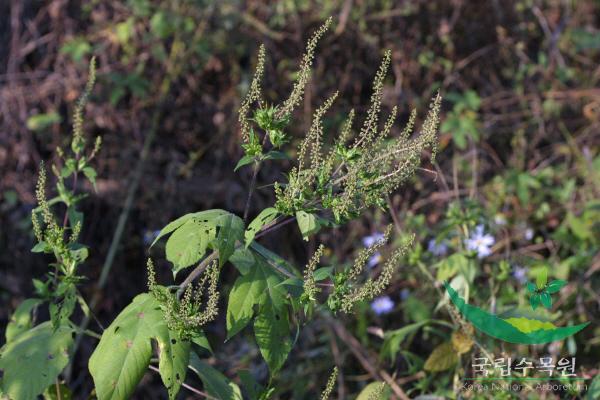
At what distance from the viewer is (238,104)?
A: 493cm

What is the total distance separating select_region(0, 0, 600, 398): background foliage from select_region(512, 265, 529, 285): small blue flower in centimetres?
36

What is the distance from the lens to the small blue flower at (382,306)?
4.04 metres

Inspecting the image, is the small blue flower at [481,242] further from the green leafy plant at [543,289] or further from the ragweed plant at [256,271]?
the ragweed plant at [256,271]

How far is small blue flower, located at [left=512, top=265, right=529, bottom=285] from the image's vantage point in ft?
12.3

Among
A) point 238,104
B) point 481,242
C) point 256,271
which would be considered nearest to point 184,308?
point 256,271

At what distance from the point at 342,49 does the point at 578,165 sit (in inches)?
65.8

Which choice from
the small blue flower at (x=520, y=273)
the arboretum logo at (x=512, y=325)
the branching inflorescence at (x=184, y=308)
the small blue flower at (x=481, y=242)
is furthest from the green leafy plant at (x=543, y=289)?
the small blue flower at (x=520, y=273)

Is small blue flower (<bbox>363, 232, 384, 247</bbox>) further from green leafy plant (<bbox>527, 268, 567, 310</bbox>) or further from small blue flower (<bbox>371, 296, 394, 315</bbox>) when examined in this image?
green leafy plant (<bbox>527, 268, 567, 310</bbox>)

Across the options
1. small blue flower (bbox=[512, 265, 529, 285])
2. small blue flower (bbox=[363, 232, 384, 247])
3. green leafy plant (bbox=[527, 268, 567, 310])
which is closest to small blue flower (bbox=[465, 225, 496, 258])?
small blue flower (bbox=[512, 265, 529, 285])

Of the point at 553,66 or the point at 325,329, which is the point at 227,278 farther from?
the point at 553,66

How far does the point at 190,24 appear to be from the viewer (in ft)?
16.3

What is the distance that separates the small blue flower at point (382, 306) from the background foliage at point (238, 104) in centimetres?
8

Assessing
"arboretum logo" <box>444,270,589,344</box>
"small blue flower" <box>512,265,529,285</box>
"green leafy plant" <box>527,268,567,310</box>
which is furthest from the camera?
"small blue flower" <box>512,265,529,285</box>

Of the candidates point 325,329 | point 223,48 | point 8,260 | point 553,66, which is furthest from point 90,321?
point 553,66
